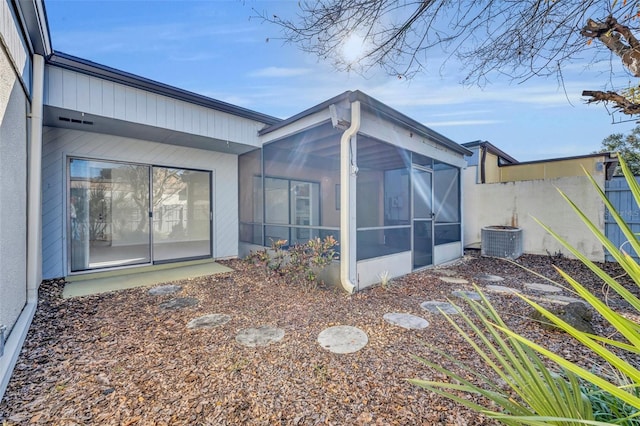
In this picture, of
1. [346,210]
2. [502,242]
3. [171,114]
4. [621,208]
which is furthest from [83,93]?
[621,208]

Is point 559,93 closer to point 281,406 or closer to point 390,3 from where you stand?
point 390,3

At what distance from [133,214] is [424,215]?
24.7 ft

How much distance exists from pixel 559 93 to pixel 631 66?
0.59 meters

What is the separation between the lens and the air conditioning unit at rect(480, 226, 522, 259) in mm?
7152

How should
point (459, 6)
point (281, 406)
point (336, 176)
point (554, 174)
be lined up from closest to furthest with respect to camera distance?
point (281, 406)
point (459, 6)
point (554, 174)
point (336, 176)

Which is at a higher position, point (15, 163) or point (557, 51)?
point (557, 51)

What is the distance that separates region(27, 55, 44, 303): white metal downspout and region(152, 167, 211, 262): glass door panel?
3.29 metres

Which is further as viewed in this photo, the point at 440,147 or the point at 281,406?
the point at 440,147

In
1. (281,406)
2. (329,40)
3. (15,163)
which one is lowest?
(281,406)

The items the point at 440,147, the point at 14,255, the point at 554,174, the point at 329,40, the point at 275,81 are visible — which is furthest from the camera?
the point at 554,174

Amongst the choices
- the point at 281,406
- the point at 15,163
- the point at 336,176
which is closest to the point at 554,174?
the point at 336,176

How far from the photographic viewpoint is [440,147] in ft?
21.7

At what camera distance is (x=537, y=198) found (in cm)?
741

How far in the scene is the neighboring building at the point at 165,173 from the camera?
3.08m
